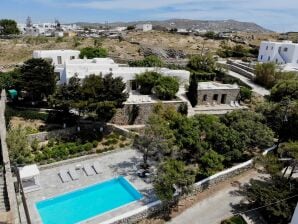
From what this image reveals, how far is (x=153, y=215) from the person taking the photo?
1900 centimetres

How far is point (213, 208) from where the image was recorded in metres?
20.0

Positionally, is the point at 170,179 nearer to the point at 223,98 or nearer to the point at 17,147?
the point at 17,147

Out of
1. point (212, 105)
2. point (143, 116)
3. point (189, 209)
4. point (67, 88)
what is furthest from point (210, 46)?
point (189, 209)

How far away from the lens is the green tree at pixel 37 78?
31984 millimetres

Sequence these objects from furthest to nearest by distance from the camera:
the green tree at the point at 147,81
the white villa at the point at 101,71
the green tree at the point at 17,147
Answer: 1. the green tree at the point at 147,81
2. the white villa at the point at 101,71
3. the green tree at the point at 17,147

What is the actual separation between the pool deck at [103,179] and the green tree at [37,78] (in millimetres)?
12115

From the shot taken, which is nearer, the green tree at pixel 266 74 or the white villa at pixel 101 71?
the white villa at pixel 101 71

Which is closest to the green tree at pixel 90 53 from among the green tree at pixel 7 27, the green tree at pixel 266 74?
the green tree at pixel 266 74

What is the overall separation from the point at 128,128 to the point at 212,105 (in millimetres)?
13496

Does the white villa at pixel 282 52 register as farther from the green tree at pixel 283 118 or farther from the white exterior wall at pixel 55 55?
the white exterior wall at pixel 55 55

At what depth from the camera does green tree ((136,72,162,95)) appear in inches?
→ 1463

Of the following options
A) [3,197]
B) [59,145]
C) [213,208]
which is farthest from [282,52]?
[3,197]

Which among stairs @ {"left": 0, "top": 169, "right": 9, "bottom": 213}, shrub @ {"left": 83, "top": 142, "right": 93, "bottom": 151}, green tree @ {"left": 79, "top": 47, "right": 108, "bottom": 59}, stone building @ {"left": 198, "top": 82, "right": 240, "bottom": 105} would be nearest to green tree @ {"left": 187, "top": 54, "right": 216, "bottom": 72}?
stone building @ {"left": 198, "top": 82, "right": 240, "bottom": 105}

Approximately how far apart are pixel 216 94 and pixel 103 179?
2287cm
